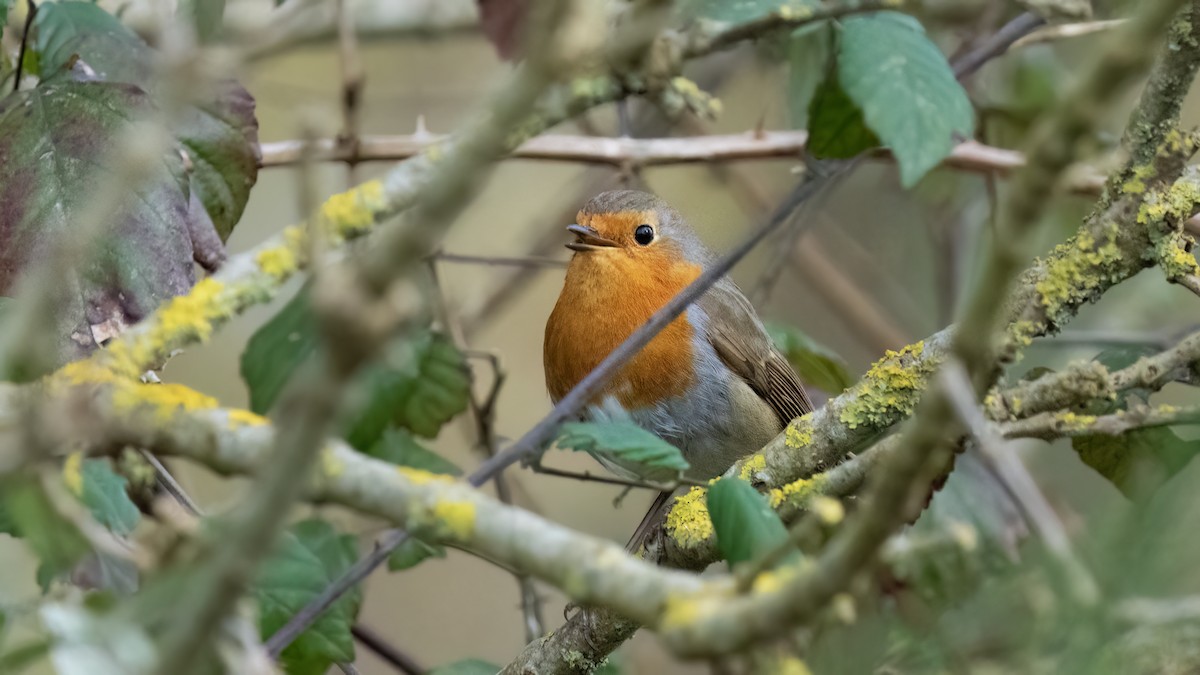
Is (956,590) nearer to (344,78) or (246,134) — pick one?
(246,134)

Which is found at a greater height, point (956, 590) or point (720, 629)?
point (720, 629)

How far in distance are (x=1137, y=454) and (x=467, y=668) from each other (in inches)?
49.5

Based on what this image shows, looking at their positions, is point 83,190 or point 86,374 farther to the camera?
point 83,190

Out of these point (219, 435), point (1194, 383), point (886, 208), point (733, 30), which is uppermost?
point (733, 30)

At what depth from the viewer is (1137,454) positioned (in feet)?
6.77

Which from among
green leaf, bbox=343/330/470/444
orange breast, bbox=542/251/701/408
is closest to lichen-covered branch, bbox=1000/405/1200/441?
green leaf, bbox=343/330/470/444

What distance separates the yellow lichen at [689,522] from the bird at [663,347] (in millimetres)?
1148

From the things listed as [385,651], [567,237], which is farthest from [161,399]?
[567,237]

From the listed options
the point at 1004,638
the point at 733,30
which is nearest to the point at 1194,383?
the point at 1004,638

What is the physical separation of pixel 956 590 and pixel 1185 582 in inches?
14.1

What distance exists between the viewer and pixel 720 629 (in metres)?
0.92

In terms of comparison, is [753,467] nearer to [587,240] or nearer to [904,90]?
[904,90]

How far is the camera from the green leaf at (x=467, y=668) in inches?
87.2

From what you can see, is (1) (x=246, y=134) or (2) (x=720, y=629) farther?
(1) (x=246, y=134)
